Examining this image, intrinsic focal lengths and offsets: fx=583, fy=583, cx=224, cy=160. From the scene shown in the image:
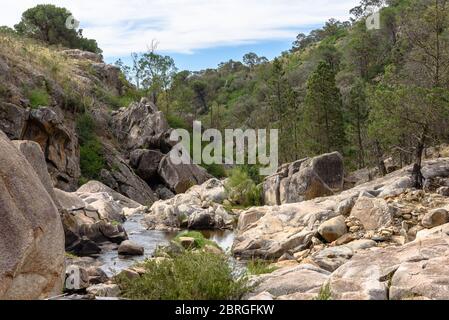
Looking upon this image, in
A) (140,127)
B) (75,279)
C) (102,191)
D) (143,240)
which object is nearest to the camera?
(75,279)

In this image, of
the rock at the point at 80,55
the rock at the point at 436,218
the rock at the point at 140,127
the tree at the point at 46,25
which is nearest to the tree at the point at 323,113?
the rock at the point at 140,127

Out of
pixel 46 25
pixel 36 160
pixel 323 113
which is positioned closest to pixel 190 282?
pixel 36 160

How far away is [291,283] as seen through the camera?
31.0 feet

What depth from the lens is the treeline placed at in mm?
24500

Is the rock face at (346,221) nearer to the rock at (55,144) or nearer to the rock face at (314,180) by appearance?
the rock face at (314,180)

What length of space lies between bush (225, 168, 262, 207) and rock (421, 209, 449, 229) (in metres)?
20.3

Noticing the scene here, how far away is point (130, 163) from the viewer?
49125 mm

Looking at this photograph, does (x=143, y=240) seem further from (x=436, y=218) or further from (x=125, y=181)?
(x=125, y=181)

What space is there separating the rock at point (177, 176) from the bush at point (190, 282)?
36910mm

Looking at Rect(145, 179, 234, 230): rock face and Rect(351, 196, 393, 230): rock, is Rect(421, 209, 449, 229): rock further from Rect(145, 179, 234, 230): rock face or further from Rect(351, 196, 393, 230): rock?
Rect(145, 179, 234, 230): rock face

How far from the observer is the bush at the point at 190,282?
880 centimetres

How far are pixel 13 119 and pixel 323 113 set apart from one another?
72.7 ft

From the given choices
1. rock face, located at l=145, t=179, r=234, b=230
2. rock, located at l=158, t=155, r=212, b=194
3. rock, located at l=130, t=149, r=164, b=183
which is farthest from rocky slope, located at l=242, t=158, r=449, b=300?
rock, located at l=130, t=149, r=164, b=183

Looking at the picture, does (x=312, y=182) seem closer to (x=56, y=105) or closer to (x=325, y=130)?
(x=325, y=130)
